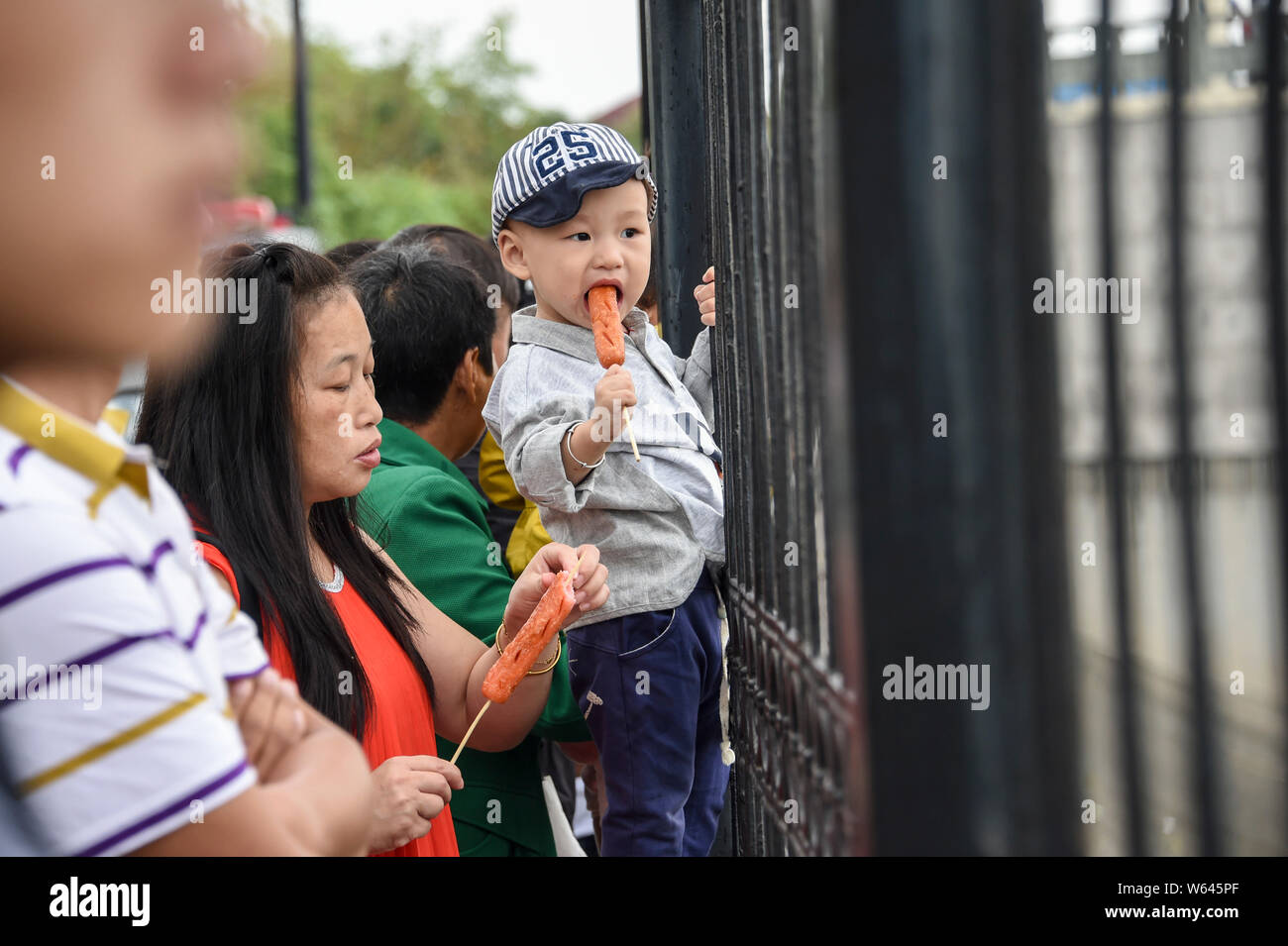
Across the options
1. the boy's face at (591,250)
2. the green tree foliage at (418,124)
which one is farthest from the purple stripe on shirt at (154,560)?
the green tree foliage at (418,124)

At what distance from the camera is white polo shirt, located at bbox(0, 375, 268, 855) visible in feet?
2.44

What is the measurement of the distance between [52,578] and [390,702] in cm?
124

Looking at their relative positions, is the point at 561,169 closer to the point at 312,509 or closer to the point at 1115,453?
the point at 312,509

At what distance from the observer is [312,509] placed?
2066 mm

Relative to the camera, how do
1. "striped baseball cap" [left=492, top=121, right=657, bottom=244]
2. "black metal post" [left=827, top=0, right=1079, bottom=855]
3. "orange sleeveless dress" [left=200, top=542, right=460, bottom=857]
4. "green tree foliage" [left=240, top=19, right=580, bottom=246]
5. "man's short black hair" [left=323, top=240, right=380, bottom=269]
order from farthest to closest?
"green tree foliage" [left=240, top=19, right=580, bottom=246] → "man's short black hair" [left=323, top=240, right=380, bottom=269] → "striped baseball cap" [left=492, top=121, right=657, bottom=244] → "orange sleeveless dress" [left=200, top=542, right=460, bottom=857] → "black metal post" [left=827, top=0, right=1079, bottom=855]

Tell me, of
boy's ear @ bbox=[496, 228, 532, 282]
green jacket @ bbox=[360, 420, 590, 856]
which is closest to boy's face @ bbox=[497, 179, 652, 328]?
boy's ear @ bbox=[496, 228, 532, 282]

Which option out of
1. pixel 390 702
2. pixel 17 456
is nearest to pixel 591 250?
pixel 390 702

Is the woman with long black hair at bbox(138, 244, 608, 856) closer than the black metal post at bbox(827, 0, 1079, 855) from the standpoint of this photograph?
No

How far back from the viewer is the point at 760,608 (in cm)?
166

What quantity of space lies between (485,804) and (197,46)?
1.89 m

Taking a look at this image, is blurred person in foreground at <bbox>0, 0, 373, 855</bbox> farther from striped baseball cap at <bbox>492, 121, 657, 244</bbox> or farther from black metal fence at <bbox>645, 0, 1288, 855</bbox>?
striped baseball cap at <bbox>492, 121, 657, 244</bbox>

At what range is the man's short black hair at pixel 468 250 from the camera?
3.65 metres

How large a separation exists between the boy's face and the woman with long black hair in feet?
1.97
